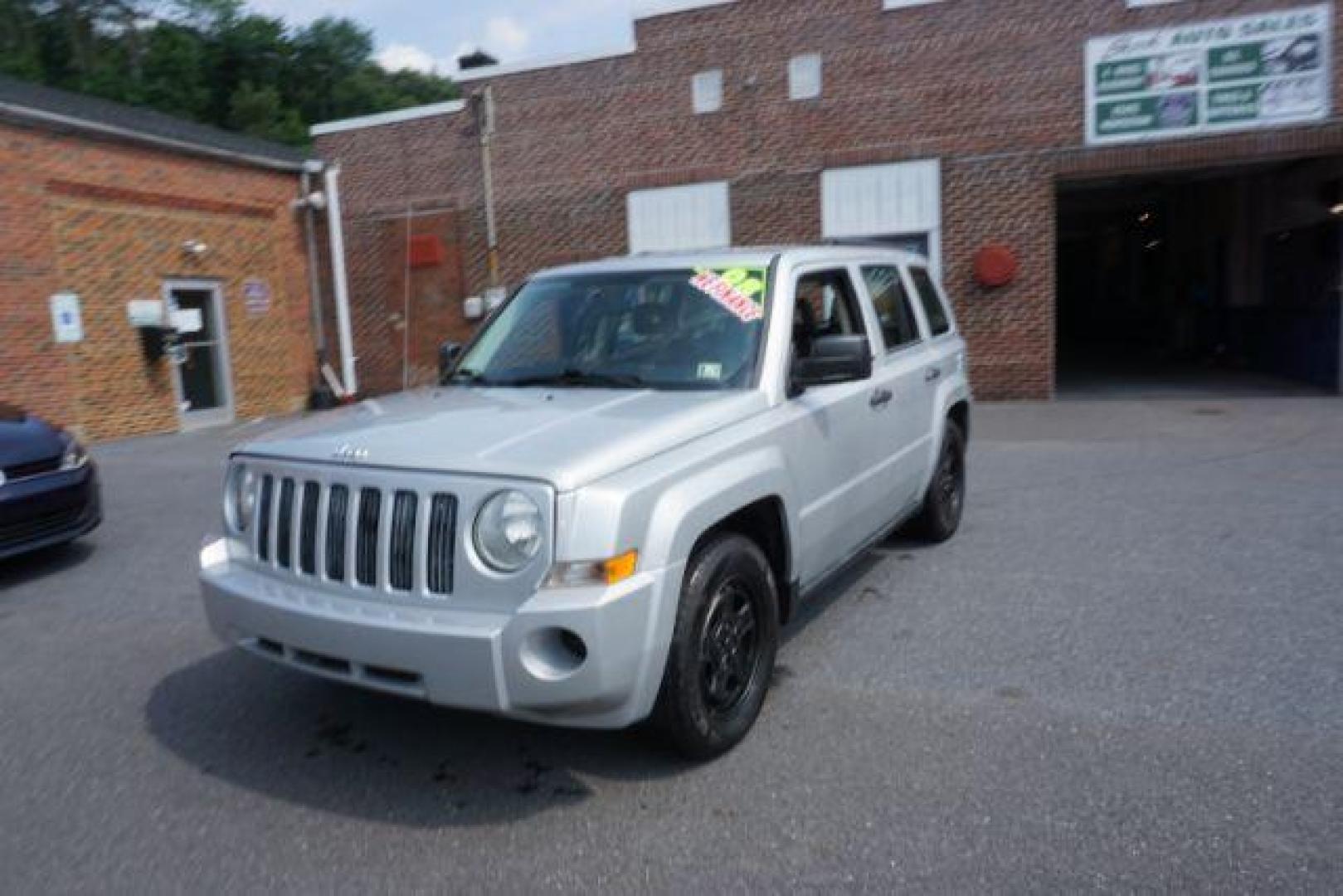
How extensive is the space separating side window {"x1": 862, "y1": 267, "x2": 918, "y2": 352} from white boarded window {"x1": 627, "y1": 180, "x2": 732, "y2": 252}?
9586 mm

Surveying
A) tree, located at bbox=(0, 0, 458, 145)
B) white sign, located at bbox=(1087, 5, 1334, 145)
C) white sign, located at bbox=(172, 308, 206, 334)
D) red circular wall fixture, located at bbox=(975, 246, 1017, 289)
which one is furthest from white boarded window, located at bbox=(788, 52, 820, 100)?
tree, located at bbox=(0, 0, 458, 145)

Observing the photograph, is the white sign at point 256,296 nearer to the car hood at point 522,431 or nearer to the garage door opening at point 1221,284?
the garage door opening at point 1221,284

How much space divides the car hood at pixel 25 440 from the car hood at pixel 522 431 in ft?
10.6

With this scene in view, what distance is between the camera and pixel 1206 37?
41.8 ft

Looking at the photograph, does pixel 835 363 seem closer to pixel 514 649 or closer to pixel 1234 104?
pixel 514 649

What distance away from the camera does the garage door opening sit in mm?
Result: 14211

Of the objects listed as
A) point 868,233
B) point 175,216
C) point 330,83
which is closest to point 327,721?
point 868,233

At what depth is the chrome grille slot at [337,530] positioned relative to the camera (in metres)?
3.27

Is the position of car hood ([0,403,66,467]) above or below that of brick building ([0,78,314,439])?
below

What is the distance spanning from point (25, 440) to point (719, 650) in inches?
203

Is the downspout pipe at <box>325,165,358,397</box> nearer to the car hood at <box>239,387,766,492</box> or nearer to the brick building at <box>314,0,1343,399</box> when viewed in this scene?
the brick building at <box>314,0,1343,399</box>

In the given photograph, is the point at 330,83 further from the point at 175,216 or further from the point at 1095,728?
the point at 1095,728

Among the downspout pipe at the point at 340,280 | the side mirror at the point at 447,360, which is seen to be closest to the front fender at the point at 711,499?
the side mirror at the point at 447,360

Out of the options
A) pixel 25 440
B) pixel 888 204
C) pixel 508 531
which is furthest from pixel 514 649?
pixel 888 204
